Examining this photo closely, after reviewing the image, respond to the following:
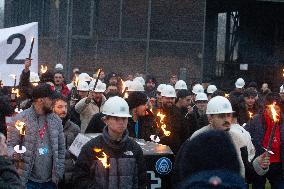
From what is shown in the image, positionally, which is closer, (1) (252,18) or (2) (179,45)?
(2) (179,45)

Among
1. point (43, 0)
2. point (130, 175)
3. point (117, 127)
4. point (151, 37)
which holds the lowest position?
point (130, 175)

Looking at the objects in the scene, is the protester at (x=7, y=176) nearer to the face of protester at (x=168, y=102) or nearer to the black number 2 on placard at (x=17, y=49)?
the face of protester at (x=168, y=102)

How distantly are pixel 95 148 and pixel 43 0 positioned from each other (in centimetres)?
2427

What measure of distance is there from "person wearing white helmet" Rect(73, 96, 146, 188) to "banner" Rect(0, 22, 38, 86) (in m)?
4.85

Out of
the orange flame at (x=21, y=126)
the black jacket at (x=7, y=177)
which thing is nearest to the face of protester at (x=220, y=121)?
the orange flame at (x=21, y=126)

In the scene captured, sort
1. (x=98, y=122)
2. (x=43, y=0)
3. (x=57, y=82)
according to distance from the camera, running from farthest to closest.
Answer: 1. (x=43, y=0)
2. (x=57, y=82)
3. (x=98, y=122)

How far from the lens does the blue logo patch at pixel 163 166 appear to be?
6.48 metres

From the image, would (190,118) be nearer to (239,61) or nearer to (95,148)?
(95,148)

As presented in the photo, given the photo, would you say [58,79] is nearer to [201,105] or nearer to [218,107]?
[201,105]

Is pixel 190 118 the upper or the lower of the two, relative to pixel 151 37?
lower

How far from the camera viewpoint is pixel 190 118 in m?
10.1

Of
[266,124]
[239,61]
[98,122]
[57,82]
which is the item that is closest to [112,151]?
[98,122]

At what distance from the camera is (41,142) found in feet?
22.7

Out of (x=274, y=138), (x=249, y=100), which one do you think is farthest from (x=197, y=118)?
(x=274, y=138)
